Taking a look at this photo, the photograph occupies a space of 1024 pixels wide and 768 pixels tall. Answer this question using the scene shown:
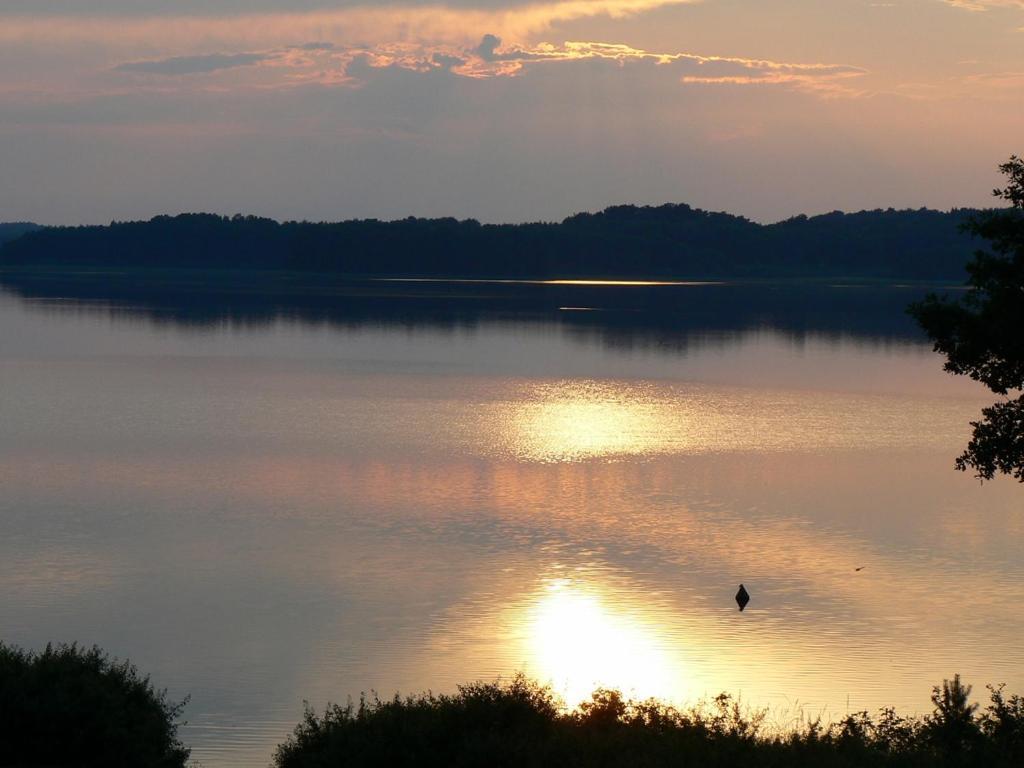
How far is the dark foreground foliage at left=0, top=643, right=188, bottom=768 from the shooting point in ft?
53.9

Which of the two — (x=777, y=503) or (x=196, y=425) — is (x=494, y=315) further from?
(x=777, y=503)

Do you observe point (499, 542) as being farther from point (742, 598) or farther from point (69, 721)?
point (69, 721)

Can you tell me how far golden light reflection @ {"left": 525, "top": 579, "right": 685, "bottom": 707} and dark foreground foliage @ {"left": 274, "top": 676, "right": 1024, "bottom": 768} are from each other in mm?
6012

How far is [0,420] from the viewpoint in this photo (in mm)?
58688

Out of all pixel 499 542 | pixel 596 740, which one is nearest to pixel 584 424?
pixel 499 542

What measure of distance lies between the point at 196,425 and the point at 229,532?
2252cm

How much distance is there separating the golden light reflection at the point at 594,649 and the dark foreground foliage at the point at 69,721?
323 inches

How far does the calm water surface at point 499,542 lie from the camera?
2541 cm

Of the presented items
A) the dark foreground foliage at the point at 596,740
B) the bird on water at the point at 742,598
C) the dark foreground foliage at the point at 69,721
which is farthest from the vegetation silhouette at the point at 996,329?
the dark foreground foliage at the point at 69,721

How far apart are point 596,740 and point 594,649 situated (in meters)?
10.4

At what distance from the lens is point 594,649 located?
2659 cm

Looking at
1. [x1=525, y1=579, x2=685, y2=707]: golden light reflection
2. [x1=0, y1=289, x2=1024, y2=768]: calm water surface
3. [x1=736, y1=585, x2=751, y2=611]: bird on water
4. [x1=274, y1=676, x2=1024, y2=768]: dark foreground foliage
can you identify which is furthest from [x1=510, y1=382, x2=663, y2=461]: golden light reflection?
[x1=274, y1=676, x2=1024, y2=768]: dark foreground foliage

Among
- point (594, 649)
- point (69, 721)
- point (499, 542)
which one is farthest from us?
point (499, 542)

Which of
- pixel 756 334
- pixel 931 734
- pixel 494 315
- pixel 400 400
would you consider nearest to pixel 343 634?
pixel 931 734
